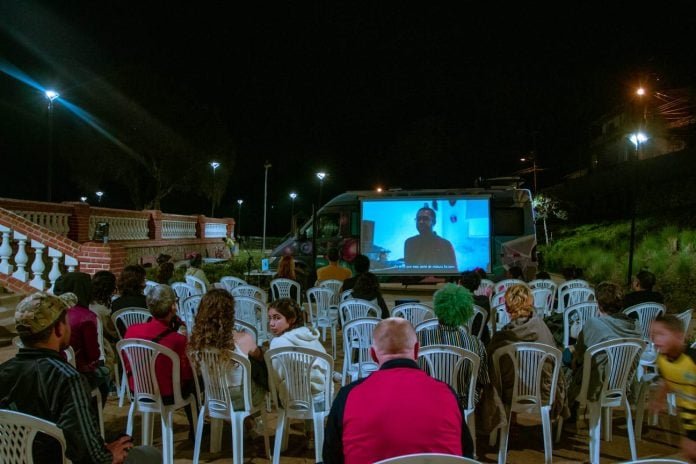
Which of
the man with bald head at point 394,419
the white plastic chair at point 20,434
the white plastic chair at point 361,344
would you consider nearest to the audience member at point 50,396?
the white plastic chair at point 20,434

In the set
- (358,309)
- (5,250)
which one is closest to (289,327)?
(358,309)

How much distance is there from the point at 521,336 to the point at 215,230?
59.9ft

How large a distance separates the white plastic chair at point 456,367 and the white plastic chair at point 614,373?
830 mm

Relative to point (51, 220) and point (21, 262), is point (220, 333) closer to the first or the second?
point (21, 262)

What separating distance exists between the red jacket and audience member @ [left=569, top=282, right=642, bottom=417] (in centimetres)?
280

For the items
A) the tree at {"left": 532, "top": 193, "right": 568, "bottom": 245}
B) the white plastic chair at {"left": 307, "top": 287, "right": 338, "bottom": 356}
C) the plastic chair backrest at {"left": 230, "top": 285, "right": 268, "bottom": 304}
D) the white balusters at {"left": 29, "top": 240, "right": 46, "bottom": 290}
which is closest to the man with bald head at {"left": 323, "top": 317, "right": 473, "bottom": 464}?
the plastic chair backrest at {"left": 230, "top": 285, "right": 268, "bottom": 304}

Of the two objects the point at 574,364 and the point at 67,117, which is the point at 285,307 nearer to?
the point at 574,364

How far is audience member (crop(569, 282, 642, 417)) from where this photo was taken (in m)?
3.57

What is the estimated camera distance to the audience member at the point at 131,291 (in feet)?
15.2

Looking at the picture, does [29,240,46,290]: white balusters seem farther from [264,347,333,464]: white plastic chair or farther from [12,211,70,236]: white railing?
[264,347,333,464]: white plastic chair

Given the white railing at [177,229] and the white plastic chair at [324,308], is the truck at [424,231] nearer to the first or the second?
the white railing at [177,229]

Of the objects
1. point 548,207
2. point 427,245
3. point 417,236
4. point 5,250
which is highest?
point 548,207

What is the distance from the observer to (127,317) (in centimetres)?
447

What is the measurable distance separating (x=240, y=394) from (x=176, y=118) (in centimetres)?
2433
